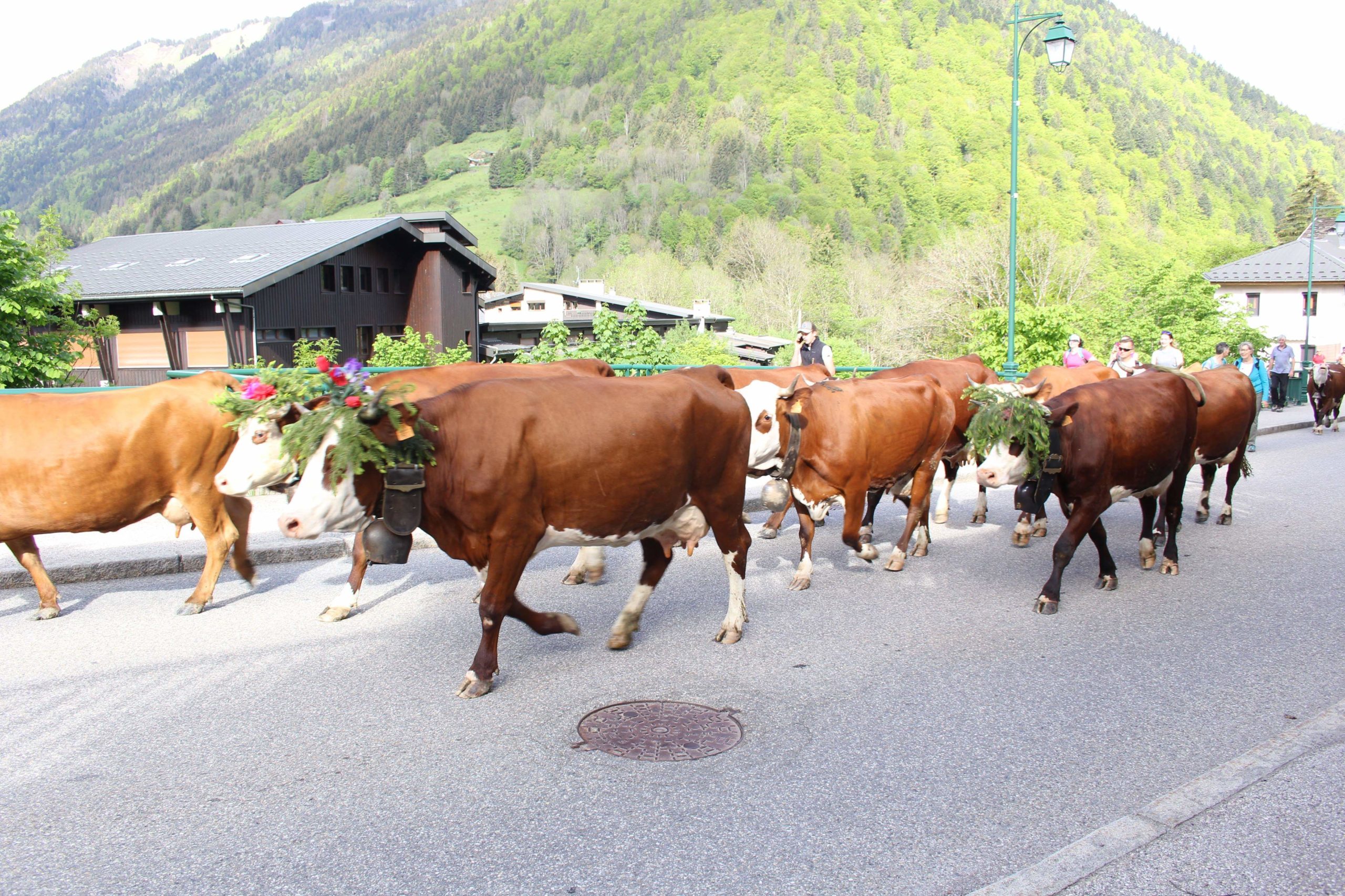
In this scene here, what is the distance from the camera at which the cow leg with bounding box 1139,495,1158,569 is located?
9148 mm

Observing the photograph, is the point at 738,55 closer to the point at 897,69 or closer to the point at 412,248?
the point at 897,69

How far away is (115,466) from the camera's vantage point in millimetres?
7359

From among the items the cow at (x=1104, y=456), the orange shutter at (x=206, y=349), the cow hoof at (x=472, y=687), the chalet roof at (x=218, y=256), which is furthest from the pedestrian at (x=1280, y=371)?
the orange shutter at (x=206, y=349)

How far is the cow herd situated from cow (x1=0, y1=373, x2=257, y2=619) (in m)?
0.01

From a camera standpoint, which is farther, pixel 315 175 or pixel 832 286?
pixel 315 175

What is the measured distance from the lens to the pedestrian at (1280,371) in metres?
27.7

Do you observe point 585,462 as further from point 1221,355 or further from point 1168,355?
point 1221,355

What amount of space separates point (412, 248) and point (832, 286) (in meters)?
60.5

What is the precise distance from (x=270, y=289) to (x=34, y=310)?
14585 millimetres

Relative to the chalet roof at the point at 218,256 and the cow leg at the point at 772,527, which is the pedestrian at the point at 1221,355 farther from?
the chalet roof at the point at 218,256

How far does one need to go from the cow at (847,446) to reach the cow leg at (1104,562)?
154 cm

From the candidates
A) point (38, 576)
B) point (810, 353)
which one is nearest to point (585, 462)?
point (38, 576)

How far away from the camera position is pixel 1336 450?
18797 mm

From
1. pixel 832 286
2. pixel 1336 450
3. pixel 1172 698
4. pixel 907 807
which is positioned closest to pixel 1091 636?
pixel 1172 698
